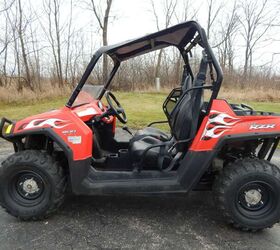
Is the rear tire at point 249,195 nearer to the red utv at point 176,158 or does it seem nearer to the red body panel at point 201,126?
the red utv at point 176,158

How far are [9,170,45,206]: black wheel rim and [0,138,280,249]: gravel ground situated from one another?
21 cm

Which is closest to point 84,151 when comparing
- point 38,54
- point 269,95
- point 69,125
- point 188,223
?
point 69,125

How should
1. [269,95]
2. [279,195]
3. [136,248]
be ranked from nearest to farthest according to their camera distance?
[136,248], [279,195], [269,95]

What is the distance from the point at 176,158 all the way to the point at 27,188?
1514mm

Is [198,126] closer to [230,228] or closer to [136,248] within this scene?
[230,228]

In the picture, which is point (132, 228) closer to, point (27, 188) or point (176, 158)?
point (176, 158)

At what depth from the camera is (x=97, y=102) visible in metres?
3.22

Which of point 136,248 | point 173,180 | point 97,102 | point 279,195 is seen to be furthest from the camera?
point 97,102

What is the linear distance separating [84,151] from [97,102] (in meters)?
0.86

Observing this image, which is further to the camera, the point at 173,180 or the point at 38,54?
the point at 38,54

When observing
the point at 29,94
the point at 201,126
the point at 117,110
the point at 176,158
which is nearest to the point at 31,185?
the point at 117,110

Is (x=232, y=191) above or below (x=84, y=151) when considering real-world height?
below

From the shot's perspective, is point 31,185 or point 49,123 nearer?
point 49,123

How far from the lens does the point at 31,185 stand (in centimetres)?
262
